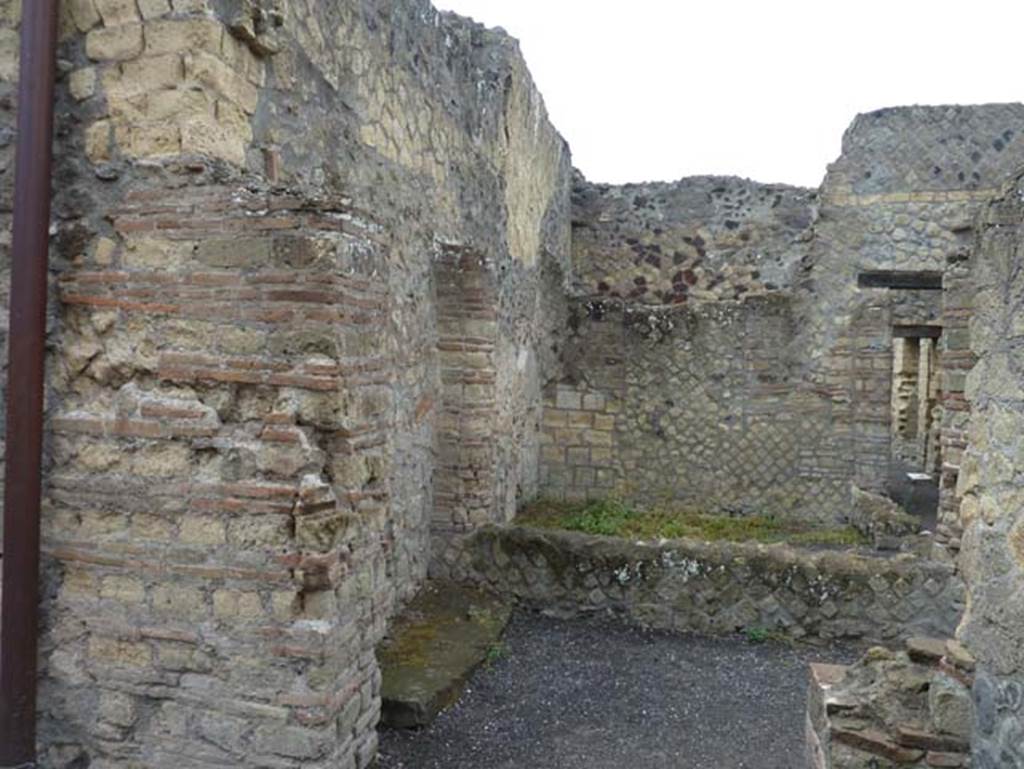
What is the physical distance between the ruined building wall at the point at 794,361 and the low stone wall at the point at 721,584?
322cm

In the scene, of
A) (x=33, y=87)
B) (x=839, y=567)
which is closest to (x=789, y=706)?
(x=839, y=567)

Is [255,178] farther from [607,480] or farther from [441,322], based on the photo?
[607,480]

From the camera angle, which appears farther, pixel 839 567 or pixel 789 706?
pixel 839 567

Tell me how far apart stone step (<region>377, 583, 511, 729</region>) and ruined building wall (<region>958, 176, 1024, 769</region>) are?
106 inches

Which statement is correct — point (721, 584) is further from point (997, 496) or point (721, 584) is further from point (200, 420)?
point (200, 420)

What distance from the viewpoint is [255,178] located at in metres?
3.05

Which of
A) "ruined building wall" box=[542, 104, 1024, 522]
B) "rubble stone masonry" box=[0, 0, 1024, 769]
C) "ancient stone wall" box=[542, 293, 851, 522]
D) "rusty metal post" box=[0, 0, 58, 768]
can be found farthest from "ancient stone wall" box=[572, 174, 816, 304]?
"rusty metal post" box=[0, 0, 58, 768]

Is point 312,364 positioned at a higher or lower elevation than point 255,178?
lower

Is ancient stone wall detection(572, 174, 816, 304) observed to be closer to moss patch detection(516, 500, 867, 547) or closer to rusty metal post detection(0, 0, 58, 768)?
moss patch detection(516, 500, 867, 547)

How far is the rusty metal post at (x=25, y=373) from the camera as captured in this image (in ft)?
9.63

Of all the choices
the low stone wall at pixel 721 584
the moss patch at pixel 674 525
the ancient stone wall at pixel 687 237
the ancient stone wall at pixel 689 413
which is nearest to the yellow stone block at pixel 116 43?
the low stone wall at pixel 721 584

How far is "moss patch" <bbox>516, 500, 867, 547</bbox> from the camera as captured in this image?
25.4 feet

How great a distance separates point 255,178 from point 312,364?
28.8 inches

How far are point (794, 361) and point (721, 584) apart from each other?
4.21 meters
